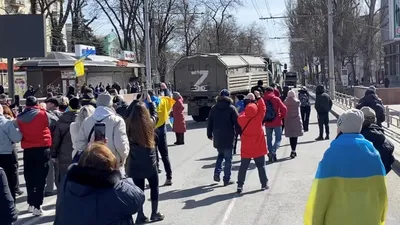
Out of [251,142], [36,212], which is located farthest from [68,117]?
[251,142]

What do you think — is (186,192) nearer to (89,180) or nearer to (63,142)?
(63,142)

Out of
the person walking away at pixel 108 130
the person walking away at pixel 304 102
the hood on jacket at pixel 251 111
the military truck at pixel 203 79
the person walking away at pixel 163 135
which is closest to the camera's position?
the person walking away at pixel 108 130

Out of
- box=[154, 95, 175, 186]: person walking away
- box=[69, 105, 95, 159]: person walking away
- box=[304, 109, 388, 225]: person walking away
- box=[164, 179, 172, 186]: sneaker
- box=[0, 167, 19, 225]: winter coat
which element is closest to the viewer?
box=[304, 109, 388, 225]: person walking away

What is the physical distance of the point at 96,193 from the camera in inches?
173

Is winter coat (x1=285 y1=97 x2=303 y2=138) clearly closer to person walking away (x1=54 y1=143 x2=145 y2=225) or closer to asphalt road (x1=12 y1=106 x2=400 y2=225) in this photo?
asphalt road (x1=12 y1=106 x2=400 y2=225)

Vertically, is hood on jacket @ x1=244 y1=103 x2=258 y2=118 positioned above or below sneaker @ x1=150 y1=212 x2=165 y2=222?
above

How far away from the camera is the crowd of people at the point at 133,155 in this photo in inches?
175

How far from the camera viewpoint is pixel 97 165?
4332mm

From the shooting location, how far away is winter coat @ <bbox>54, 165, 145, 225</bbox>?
4355 mm

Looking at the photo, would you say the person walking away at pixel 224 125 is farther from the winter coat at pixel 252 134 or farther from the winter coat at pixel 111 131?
the winter coat at pixel 111 131

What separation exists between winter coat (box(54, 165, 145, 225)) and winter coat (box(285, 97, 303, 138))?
1101 cm

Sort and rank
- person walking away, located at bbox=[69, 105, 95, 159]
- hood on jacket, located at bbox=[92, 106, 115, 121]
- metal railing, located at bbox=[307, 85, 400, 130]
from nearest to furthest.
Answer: hood on jacket, located at bbox=[92, 106, 115, 121], person walking away, located at bbox=[69, 105, 95, 159], metal railing, located at bbox=[307, 85, 400, 130]

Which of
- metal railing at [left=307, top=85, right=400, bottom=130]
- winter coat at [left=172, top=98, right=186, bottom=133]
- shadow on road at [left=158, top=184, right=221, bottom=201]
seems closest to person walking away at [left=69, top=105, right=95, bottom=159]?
shadow on road at [left=158, top=184, right=221, bottom=201]

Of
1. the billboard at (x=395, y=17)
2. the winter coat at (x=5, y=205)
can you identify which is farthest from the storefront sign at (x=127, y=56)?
the winter coat at (x=5, y=205)
